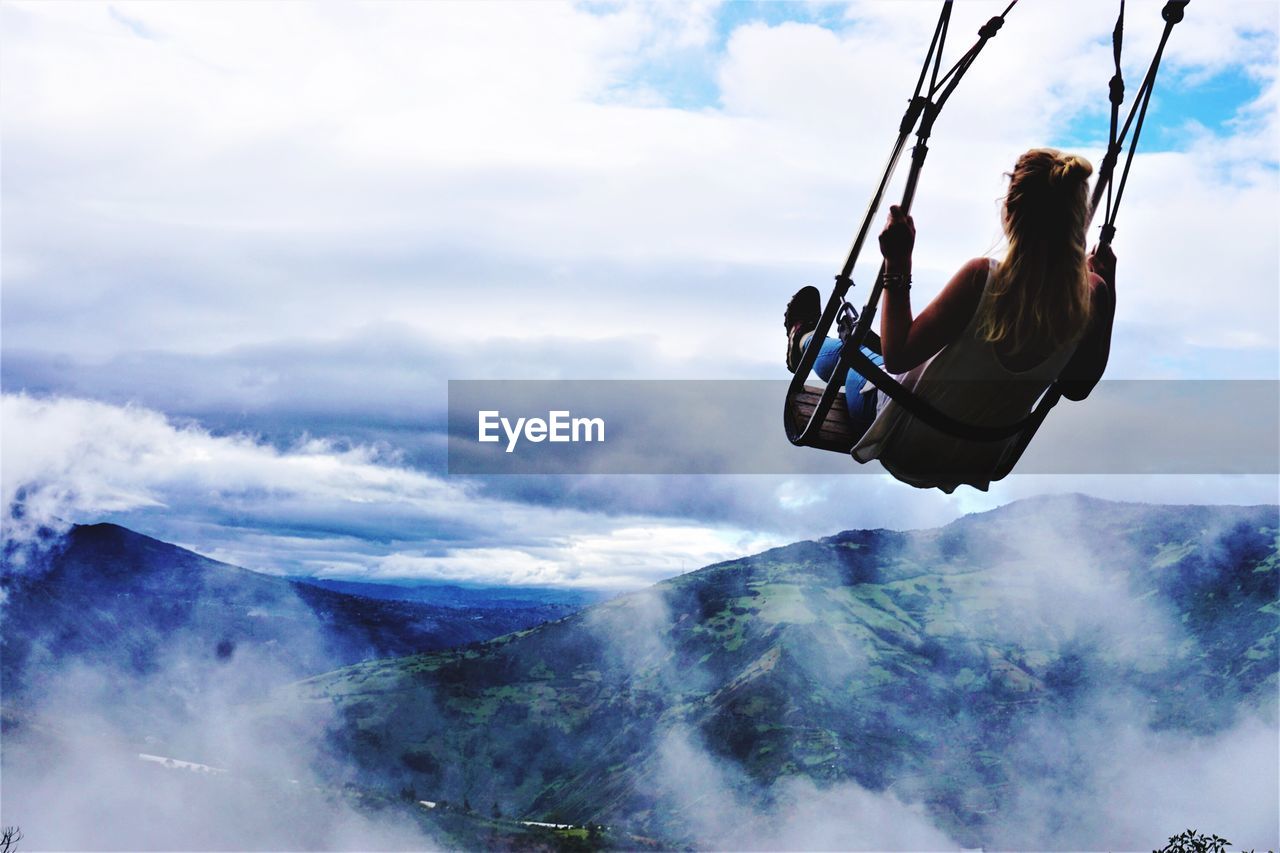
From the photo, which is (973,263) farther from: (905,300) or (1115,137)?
(1115,137)

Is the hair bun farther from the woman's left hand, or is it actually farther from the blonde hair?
the woman's left hand

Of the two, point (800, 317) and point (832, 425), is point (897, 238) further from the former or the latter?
point (800, 317)

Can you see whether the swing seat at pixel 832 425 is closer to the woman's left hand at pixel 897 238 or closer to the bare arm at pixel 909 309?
the bare arm at pixel 909 309

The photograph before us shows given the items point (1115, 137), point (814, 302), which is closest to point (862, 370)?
point (814, 302)

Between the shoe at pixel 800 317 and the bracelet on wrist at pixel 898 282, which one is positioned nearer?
the bracelet on wrist at pixel 898 282

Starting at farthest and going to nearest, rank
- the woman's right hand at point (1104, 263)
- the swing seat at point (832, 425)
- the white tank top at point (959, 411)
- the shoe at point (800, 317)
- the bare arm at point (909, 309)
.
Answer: the shoe at point (800, 317) → the swing seat at point (832, 425) → the woman's right hand at point (1104, 263) → the white tank top at point (959, 411) → the bare arm at point (909, 309)

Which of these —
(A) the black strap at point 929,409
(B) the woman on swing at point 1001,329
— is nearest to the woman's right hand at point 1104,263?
(B) the woman on swing at point 1001,329

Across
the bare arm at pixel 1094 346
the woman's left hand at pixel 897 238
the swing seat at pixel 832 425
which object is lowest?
the swing seat at pixel 832 425
